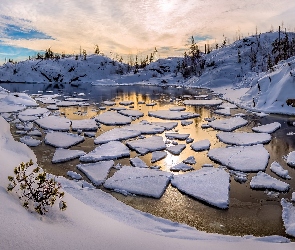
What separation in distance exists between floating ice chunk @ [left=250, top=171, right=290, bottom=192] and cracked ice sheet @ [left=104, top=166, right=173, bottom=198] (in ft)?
4.75

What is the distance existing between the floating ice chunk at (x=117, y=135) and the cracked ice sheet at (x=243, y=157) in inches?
95.6

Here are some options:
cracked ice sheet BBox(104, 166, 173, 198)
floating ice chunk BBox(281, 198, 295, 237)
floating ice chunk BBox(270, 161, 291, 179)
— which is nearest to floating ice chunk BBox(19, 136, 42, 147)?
cracked ice sheet BBox(104, 166, 173, 198)

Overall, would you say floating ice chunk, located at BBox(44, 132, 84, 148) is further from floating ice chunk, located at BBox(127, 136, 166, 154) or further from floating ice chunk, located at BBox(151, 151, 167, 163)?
floating ice chunk, located at BBox(151, 151, 167, 163)

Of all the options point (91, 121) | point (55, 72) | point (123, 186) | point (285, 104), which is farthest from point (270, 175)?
point (55, 72)

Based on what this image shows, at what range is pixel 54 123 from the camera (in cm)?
905

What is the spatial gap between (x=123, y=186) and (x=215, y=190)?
151 cm

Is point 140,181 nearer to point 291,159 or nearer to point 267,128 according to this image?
point 291,159

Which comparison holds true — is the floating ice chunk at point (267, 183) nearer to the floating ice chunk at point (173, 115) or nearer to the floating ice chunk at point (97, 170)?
the floating ice chunk at point (97, 170)

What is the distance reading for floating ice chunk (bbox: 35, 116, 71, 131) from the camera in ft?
27.7

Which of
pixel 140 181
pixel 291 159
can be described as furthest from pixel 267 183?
pixel 140 181

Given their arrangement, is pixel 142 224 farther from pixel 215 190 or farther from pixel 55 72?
pixel 55 72

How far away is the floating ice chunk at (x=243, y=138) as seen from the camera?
6844 millimetres

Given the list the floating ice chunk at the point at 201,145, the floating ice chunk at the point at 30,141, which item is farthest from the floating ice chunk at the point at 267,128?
the floating ice chunk at the point at 30,141

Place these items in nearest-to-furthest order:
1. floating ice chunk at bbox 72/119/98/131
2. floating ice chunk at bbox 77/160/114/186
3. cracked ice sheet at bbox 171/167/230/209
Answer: cracked ice sheet at bbox 171/167/230/209 → floating ice chunk at bbox 77/160/114/186 → floating ice chunk at bbox 72/119/98/131
